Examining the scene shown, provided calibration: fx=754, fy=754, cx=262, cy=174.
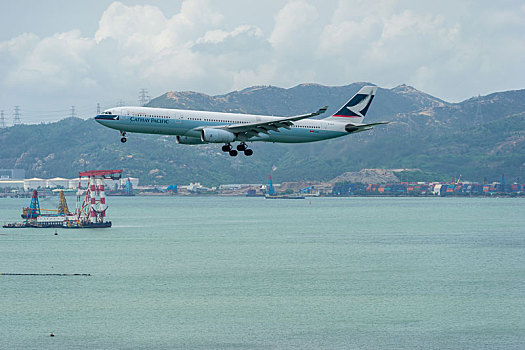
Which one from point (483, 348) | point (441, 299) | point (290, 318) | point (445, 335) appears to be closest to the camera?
point (483, 348)

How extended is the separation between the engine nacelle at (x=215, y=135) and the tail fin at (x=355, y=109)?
1156 inches

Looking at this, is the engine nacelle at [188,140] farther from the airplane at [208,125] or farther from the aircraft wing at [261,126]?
the aircraft wing at [261,126]

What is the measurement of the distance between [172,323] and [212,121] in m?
72.4

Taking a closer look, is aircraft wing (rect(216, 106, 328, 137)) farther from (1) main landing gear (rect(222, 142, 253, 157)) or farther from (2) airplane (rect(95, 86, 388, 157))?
(1) main landing gear (rect(222, 142, 253, 157))

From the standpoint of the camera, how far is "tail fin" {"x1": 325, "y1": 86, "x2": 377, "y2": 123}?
13638 cm

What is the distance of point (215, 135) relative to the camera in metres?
110

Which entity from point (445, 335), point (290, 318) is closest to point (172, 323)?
point (290, 318)

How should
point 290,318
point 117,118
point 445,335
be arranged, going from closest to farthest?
point 117,118, point 445,335, point 290,318

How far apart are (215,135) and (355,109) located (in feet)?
126

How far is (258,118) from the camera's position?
112 m

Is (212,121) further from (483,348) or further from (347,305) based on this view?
(347,305)

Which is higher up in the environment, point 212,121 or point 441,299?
point 212,121

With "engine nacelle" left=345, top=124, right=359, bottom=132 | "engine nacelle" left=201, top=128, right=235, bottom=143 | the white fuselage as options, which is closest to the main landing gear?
the white fuselage

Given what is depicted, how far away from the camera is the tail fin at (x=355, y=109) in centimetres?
13638
